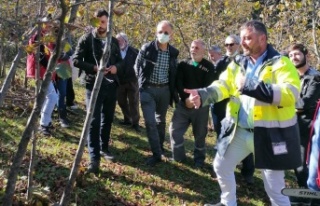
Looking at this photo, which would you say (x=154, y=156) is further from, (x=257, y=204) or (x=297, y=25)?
(x=297, y=25)

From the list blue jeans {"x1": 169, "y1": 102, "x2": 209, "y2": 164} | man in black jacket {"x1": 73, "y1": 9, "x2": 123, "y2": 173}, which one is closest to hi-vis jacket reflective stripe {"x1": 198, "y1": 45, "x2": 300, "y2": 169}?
man in black jacket {"x1": 73, "y1": 9, "x2": 123, "y2": 173}

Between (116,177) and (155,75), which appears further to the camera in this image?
(155,75)

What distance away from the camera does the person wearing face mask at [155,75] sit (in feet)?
19.6

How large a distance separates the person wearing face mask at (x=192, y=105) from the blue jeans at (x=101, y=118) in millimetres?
1120

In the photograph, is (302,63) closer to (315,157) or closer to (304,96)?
(304,96)

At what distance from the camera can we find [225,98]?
4.42m

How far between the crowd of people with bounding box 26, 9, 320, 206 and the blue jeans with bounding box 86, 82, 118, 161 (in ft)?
0.04

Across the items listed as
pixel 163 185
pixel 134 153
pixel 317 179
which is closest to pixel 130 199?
pixel 163 185

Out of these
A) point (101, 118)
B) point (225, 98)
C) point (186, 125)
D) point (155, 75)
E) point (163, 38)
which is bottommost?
point (186, 125)

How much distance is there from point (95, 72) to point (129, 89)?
2.94 metres

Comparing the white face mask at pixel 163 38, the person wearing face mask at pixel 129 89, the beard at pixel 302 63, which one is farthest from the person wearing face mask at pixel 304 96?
the person wearing face mask at pixel 129 89

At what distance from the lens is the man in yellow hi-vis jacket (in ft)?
11.8

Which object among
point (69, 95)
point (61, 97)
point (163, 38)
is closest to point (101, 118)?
point (163, 38)

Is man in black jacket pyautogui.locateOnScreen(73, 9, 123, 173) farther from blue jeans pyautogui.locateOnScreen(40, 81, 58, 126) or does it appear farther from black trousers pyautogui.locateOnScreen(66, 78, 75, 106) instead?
black trousers pyautogui.locateOnScreen(66, 78, 75, 106)
